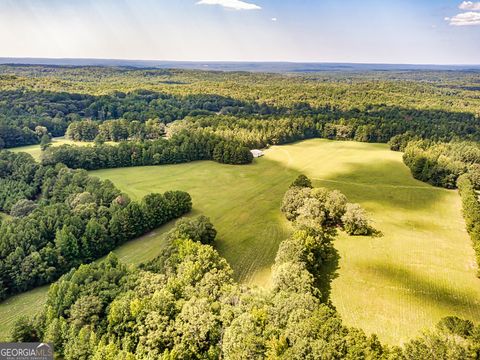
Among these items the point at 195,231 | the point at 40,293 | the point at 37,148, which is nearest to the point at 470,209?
the point at 195,231

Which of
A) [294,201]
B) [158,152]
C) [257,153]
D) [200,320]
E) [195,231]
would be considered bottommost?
[257,153]

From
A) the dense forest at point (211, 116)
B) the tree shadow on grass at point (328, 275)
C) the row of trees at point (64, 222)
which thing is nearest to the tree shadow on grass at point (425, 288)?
the tree shadow on grass at point (328, 275)

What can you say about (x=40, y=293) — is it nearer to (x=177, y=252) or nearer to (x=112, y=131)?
(x=177, y=252)

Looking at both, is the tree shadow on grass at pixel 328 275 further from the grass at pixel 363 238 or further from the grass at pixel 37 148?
the grass at pixel 37 148

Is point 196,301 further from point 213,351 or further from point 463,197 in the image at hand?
point 463,197

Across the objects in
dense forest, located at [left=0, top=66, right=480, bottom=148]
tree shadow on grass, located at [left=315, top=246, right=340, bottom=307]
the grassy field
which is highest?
dense forest, located at [left=0, top=66, right=480, bottom=148]

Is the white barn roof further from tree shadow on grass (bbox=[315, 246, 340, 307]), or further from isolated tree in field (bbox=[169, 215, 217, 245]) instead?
tree shadow on grass (bbox=[315, 246, 340, 307])

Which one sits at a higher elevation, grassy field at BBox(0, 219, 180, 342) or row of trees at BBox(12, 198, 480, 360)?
row of trees at BBox(12, 198, 480, 360)

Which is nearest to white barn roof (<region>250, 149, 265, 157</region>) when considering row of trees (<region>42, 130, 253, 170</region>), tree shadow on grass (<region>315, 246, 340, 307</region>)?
row of trees (<region>42, 130, 253, 170</region>)
